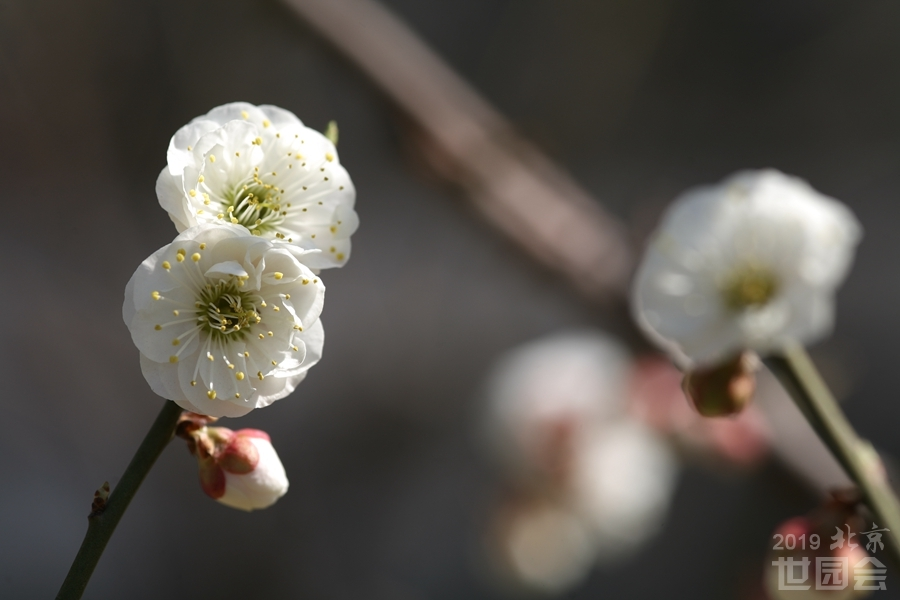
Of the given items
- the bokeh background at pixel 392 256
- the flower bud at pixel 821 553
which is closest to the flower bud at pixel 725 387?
the flower bud at pixel 821 553

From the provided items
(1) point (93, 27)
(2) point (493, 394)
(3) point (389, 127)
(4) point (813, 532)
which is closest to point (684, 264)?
(4) point (813, 532)

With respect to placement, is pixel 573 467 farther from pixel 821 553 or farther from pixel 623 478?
pixel 821 553

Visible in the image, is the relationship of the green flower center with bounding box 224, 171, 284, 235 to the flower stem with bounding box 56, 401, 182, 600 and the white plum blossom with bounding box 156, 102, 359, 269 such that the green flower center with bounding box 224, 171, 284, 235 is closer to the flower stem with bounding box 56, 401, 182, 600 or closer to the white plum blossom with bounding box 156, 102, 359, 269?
the white plum blossom with bounding box 156, 102, 359, 269

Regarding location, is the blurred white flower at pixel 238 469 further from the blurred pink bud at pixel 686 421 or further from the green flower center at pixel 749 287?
the blurred pink bud at pixel 686 421

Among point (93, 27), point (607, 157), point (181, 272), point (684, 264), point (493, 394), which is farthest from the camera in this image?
point (607, 157)

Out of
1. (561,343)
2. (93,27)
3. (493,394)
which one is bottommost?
(493,394)

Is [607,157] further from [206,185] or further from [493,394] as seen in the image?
[206,185]
